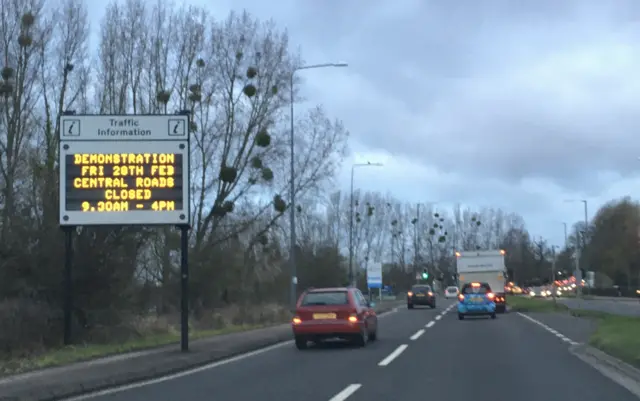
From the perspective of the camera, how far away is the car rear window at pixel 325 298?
2205 centimetres

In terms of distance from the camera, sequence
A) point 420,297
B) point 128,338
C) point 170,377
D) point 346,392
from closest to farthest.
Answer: point 346,392, point 170,377, point 128,338, point 420,297

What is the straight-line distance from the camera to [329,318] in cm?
2177

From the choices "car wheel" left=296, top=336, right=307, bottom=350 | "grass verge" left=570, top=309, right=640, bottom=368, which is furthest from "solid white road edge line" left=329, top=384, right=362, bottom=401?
"car wheel" left=296, top=336, right=307, bottom=350

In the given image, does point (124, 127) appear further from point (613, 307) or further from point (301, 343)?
point (613, 307)

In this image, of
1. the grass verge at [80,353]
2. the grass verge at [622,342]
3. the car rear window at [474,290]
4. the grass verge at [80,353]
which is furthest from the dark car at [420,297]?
the grass verge at [80,353]

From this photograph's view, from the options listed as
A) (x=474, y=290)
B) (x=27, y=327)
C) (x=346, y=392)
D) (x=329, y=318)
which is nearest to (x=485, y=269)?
(x=474, y=290)

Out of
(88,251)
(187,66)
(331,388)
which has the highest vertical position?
(187,66)

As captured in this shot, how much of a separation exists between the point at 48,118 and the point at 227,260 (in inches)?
410

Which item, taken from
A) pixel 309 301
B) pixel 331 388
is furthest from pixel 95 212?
pixel 331 388

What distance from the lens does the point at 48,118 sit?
34.9 metres

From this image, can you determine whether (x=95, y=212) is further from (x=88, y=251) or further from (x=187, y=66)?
(x=187, y=66)

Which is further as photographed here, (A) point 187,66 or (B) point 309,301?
(A) point 187,66

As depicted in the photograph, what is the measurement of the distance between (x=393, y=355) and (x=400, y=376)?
4.54 m

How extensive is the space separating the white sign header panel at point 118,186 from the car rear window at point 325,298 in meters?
4.28
